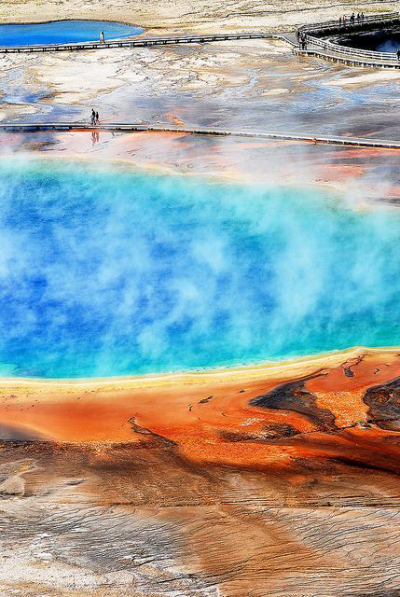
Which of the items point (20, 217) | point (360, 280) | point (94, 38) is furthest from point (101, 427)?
point (94, 38)

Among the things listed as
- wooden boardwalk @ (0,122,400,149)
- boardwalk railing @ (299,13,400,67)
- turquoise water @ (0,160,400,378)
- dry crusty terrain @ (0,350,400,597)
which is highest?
boardwalk railing @ (299,13,400,67)

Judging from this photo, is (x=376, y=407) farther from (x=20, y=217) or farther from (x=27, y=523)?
(x=20, y=217)

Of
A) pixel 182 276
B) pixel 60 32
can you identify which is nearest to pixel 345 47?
pixel 60 32

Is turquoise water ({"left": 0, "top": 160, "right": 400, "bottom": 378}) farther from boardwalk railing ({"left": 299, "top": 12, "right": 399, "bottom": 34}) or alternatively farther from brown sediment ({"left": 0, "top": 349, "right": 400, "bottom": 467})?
boardwalk railing ({"left": 299, "top": 12, "right": 399, "bottom": 34})

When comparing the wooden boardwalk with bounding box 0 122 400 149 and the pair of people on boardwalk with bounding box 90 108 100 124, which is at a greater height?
the pair of people on boardwalk with bounding box 90 108 100 124

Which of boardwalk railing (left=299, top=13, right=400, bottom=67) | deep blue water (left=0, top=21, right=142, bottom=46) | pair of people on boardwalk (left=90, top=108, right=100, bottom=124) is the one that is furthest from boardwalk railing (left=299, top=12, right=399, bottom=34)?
pair of people on boardwalk (left=90, top=108, right=100, bottom=124)

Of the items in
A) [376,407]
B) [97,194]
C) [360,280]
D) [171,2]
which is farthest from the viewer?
[171,2]

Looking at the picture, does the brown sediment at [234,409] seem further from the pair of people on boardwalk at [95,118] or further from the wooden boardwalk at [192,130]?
the pair of people on boardwalk at [95,118]
